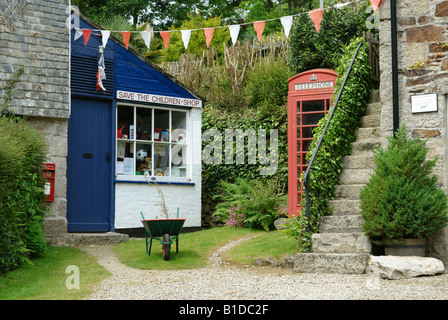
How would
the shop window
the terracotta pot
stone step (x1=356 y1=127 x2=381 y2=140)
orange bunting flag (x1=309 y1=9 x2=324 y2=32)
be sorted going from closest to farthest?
the terracotta pot → stone step (x1=356 y1=127 x2=381 y2=140) → orange bunting flag (x1=309 y1=9 x2=324 y2=32) → the shop window

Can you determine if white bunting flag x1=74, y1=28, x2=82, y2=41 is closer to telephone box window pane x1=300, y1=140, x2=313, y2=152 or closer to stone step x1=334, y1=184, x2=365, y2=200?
telephone box window pane x1=300, y1=140, x2=313, y2=152

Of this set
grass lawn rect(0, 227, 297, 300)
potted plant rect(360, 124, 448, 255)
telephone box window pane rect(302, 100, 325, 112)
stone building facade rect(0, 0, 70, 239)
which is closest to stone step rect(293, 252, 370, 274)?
potted plant rect(360, 124, 448, 255)

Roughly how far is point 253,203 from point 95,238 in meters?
3.11

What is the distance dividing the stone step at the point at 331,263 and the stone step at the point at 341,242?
0.22m

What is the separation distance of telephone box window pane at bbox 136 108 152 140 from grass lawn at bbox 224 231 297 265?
3.39m

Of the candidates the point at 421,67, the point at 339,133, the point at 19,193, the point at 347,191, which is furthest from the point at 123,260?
the point at 421,67

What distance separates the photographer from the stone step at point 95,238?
9859mm

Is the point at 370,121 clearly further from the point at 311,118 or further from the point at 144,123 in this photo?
the point at 144,123

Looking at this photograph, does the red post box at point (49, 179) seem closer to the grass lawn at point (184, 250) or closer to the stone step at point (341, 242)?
the grass lawn at point (184, 250)

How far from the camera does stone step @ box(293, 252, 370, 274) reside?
696cm

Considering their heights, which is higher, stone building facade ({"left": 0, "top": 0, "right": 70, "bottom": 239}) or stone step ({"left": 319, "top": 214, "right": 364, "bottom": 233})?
stone building facade ({"left": 0, "top": 0, "right": 70, "bottom": 239})

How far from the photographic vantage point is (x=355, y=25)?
11.4 meters

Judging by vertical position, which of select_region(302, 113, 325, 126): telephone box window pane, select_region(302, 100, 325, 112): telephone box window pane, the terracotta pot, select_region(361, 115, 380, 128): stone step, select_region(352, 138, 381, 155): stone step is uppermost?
select_region(302, 100, 325, 112): telephone box window pane

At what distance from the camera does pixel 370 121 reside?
9.24 meters
